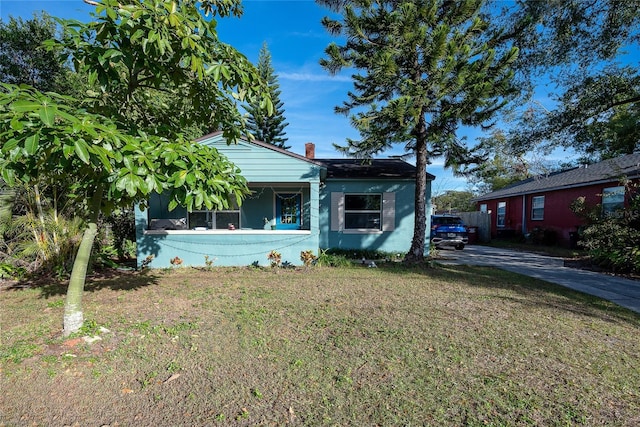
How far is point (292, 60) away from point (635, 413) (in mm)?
12029

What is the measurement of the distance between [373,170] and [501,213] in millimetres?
13660

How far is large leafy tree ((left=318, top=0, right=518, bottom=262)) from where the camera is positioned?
771 centimetres

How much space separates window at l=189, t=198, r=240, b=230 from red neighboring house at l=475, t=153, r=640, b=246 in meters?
12.3

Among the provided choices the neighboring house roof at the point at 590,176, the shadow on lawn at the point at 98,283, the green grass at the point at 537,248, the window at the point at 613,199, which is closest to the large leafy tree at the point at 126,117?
the shadow on lawn at the point at 98,283

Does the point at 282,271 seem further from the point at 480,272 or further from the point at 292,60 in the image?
the point at 292,60

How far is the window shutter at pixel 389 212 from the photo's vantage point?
36.0ft

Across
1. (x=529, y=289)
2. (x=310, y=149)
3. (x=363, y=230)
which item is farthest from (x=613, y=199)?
(x=310, y=149)

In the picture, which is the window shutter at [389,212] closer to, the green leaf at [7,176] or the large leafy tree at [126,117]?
the large leafy tree at [126,117]

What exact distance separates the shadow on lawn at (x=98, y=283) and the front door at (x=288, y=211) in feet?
15.3

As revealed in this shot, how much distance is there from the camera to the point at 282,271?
27.7ft

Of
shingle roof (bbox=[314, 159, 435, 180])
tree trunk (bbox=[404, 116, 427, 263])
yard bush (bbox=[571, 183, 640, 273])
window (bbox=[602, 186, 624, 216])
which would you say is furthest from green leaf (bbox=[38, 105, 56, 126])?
window (bbox=[602, 186, 624, 216])

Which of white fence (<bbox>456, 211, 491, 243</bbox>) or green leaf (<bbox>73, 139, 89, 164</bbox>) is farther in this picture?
white fence (<bbox>456, 211, 491, 243</bbox>)

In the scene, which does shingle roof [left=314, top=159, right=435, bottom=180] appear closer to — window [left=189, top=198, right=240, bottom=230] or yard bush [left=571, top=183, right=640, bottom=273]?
window [left=189, top=198, right=240, bottom=230]

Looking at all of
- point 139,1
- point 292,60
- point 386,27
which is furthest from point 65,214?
point 386,27
